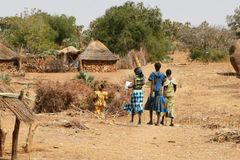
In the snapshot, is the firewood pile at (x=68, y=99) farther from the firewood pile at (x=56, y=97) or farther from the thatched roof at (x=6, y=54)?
the thatched roof at (x=6, y=54)

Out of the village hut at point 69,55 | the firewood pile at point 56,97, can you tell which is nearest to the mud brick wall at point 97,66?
the village hut at point 69,55

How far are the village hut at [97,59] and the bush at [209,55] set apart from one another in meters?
10.3

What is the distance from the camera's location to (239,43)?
85.1 ft

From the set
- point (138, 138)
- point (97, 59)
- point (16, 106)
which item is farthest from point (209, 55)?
point (16, 106)

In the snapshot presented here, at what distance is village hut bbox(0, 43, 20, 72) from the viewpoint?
32750 millimetres

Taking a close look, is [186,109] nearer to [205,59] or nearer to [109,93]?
[109,93]

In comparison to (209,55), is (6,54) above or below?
below

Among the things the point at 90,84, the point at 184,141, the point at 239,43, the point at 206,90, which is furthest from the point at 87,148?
the point at 239,43

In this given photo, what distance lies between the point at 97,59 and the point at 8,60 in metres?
5.22

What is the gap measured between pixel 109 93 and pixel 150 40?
25.9m

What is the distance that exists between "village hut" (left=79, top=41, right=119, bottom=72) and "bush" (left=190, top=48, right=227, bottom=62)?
1025 centimetres

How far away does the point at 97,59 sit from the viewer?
3356 centimetres

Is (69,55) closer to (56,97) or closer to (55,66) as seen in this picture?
(55,66)

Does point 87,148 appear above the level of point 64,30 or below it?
below
